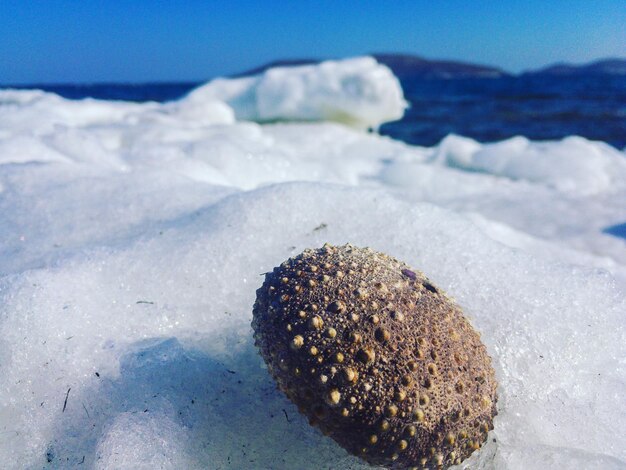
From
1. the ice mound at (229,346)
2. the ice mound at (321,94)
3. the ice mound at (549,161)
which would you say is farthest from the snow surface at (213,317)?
the ice mound at (321,94)

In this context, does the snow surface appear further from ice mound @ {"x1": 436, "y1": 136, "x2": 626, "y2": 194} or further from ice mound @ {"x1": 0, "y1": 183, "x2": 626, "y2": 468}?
ice mound @ {"x1": 436, "y1": 136, "x2": 626, "y2": 194}

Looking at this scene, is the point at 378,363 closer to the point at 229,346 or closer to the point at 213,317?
the point at 229,346

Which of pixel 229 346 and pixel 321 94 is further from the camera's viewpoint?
pixel 321 94

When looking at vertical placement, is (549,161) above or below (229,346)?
below

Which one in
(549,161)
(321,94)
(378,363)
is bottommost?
(549,161)

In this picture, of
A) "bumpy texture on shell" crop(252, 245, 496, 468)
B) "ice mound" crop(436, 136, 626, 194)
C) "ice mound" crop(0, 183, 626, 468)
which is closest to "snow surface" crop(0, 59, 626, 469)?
"ice mound" crop(0, 183, 626, 468)

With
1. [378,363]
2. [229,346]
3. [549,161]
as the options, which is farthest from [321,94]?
[378,363]

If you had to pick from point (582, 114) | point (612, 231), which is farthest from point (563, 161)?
point (582, 114)

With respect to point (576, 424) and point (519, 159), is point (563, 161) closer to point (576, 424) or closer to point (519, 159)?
point (519, 159)
